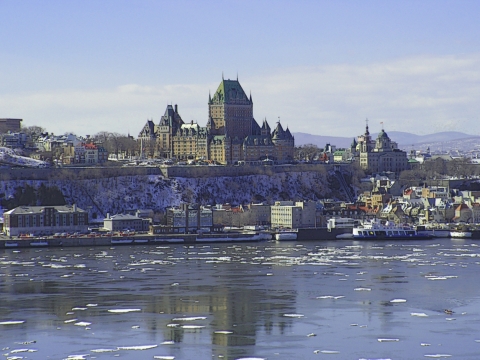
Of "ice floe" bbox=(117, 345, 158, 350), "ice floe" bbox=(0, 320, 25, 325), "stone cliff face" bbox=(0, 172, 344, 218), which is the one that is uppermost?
"stone cliff face" bbox=(0, 172, 344, 218)

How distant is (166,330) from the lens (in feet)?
128

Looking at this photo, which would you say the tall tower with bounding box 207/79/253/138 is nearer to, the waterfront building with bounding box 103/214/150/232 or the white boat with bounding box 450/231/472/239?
the waterfront building with bounding box 103/214/150/232

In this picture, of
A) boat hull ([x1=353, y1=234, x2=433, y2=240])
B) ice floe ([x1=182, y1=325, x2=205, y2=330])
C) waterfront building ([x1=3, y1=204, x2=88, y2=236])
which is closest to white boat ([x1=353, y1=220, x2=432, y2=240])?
boat hull ([x1=353, y1=234, x2=433, y2=240])

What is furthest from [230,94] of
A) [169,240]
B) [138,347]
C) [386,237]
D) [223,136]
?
[138,347]

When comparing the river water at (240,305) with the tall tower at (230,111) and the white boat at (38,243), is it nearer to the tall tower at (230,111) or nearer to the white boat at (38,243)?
the white boat at (38,243)

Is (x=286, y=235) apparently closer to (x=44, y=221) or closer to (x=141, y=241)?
(x=141, y=241)

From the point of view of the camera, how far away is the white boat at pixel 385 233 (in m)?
78.9

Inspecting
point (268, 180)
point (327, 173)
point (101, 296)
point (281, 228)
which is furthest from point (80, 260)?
point (327, 173)

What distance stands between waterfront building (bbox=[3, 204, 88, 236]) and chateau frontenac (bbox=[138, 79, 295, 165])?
1494 inches

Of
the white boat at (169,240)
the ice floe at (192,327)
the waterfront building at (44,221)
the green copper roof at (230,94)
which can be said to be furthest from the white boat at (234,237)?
the green copper roof at (230,94)

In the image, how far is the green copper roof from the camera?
122 metres

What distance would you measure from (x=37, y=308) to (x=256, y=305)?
8.69 m

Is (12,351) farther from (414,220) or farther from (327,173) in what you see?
(327,173)

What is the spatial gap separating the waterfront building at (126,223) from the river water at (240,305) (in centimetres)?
1465
